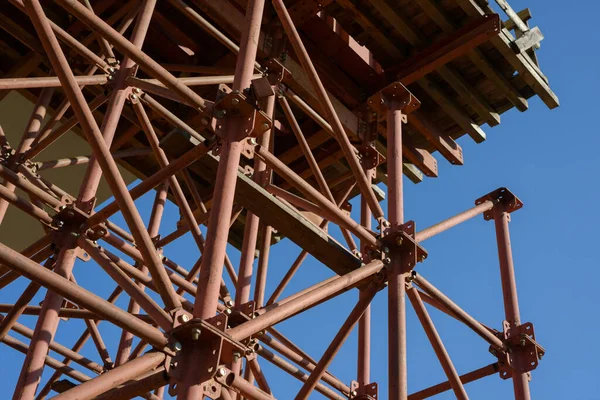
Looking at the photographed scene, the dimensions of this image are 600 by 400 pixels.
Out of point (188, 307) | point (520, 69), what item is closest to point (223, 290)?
point (188, 307)

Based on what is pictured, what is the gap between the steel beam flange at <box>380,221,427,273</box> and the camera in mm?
9086

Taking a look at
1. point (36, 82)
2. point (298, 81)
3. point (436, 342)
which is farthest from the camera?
point (298, 81)

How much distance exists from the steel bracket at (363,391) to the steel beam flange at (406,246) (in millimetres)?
2061

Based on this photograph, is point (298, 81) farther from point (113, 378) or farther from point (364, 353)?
point (113, 378)

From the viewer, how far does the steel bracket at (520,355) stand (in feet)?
34.3

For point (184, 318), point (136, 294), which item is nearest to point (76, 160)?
point (136, 294)

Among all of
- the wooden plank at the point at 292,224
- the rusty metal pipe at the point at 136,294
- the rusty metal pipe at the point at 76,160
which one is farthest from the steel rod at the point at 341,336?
the rusty metal pipe at the point at 76,160

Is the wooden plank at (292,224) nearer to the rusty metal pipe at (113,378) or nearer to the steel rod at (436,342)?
the steel rod at (436,342)

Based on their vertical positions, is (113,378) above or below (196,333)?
below

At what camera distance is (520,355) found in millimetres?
10555

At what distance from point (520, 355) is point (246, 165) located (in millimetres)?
3787

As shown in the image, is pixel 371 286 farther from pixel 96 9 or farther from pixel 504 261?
pixel 96 9

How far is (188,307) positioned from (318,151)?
419 cm

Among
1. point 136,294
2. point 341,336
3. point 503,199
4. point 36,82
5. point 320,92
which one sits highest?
point 503,199
